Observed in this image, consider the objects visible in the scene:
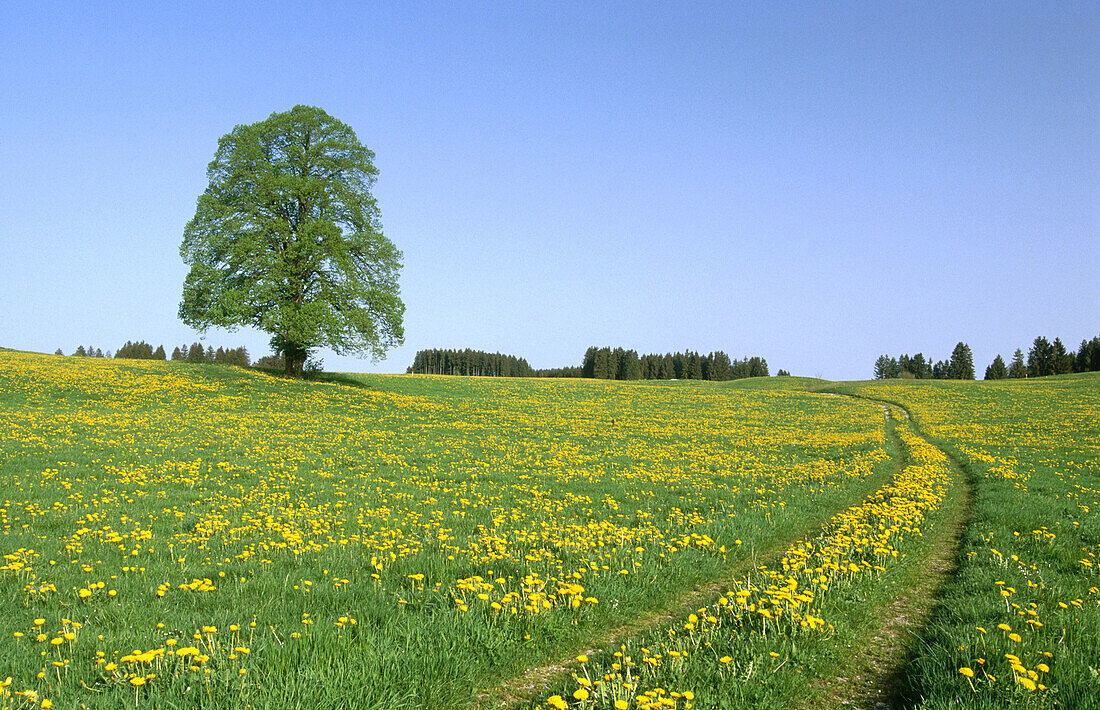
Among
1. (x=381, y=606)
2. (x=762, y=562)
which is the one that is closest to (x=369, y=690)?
(x=381, y=606)


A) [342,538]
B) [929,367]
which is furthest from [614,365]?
[342,538]

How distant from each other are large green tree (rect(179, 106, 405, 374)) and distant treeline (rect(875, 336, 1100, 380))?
392ft

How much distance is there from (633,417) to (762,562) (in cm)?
2804

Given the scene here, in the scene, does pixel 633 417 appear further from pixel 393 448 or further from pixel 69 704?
pixel 69 704

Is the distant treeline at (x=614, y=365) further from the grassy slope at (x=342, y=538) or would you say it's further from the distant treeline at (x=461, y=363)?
the grassy slope at (x=342, y=538)

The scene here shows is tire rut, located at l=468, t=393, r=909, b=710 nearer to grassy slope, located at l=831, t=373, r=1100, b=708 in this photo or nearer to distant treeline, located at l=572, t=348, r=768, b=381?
grassy slope, located at l=831, t=373, r=1100, b=708

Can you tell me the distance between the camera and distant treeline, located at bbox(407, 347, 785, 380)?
490ft

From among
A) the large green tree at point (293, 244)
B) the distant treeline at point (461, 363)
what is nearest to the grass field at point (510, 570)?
the large green tree at point (293, 244)

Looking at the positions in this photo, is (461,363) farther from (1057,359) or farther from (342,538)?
(342,538)

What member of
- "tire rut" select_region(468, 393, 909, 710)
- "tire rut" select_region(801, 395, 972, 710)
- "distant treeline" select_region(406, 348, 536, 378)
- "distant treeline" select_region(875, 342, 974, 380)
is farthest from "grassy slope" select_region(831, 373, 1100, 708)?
"distant treeline" select_region(406, 348, 536, 378)

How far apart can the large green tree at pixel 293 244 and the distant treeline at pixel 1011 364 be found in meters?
119

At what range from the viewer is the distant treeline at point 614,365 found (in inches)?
5881

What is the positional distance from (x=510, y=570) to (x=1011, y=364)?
16345cm

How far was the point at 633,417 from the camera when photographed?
122ft
